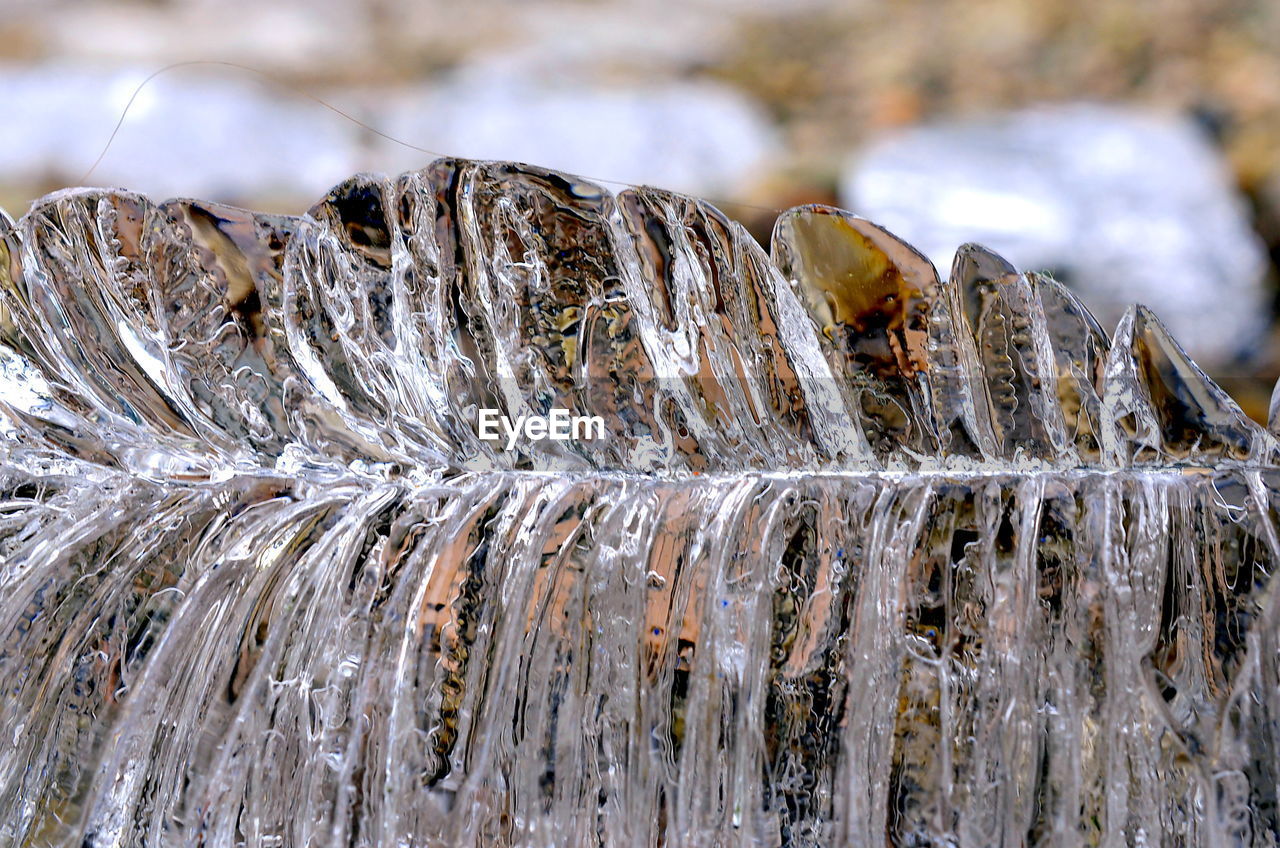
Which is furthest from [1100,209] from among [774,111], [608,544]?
[608,544]

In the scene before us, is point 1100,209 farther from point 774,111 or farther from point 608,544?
point 608,544

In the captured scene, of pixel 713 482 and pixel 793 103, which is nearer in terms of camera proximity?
pixel 713 482

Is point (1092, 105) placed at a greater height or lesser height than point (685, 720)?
greater

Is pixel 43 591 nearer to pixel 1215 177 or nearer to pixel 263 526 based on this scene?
pixel 263 526

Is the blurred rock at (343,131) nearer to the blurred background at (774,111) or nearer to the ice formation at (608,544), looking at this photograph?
the blurred background at (774,111)

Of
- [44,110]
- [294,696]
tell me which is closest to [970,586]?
[294,696]

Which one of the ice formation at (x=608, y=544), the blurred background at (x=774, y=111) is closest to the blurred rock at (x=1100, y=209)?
the blurred background at (x=774, y=111)

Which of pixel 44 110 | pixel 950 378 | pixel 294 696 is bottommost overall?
pixel 294 696
